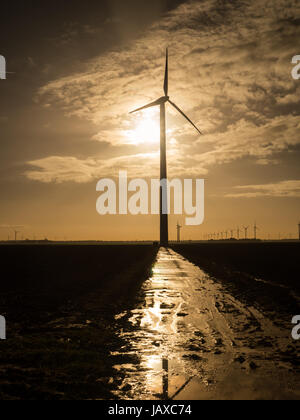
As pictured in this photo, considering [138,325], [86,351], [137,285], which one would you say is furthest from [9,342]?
[137,285]

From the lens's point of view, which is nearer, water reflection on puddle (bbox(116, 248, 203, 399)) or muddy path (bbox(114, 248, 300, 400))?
muddy path (bbox(114, 248, 300, 400))

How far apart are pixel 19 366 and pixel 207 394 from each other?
424 cm

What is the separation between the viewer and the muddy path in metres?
7.98

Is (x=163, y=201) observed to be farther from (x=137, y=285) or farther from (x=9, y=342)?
(x=9, y=342)

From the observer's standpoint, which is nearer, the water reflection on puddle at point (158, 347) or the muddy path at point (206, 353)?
the muddy path at point (206, 353)

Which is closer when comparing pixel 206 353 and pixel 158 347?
pixel 206 353

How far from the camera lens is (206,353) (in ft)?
35.1

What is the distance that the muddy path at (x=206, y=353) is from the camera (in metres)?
7.98

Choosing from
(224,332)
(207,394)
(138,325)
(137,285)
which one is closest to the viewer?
(207,394)
